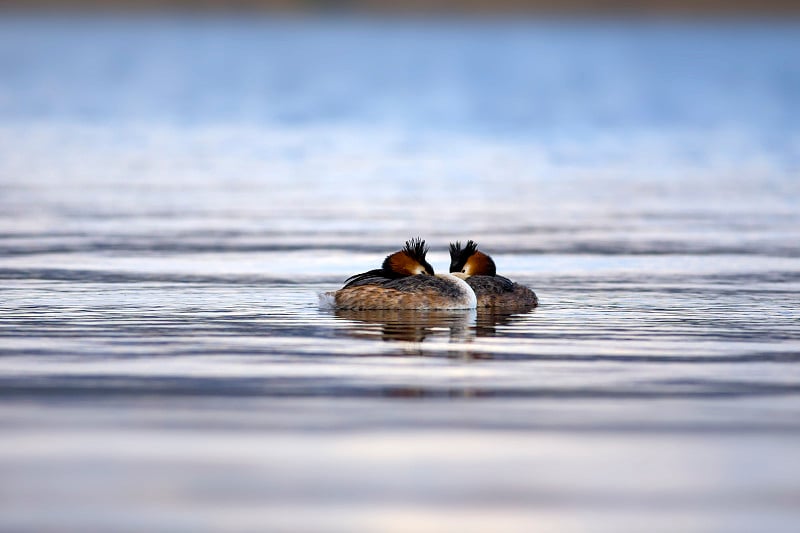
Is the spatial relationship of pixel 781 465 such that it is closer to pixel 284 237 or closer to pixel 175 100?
pixel 284 237

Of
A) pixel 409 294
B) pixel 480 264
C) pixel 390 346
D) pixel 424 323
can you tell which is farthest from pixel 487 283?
pixel 390 346

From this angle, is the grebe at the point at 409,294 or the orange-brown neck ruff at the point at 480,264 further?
the orange-brown neck ruff at the point at 480,264

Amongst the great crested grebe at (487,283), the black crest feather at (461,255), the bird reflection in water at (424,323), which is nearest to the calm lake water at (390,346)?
the bird reflection in water at (424,323)

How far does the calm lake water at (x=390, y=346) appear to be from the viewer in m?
9.71

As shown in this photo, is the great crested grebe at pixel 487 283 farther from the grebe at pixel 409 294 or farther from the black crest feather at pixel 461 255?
the grebe at pixel 409 294

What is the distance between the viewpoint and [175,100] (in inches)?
2933

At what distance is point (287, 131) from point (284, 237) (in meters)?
29.1

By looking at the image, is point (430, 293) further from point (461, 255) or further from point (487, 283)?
point (461, 255)

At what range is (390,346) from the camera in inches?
588

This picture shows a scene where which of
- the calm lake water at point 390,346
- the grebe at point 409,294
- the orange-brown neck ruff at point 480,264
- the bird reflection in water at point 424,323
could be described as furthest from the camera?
the orange-brown neck ruff at point 480,264

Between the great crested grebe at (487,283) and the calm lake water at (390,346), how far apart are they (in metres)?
0.31

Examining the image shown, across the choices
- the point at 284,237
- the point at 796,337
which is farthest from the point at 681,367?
the point at 284,237

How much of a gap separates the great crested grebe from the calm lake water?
1.01ft

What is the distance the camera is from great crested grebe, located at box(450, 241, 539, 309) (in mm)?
17562
